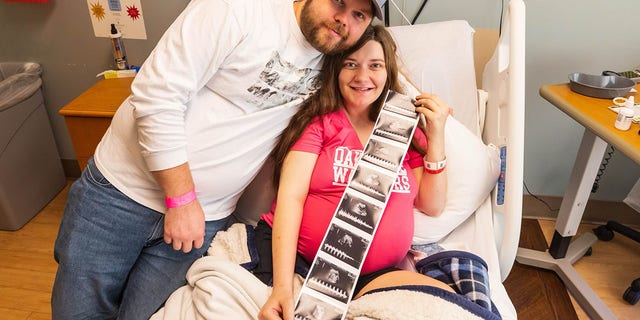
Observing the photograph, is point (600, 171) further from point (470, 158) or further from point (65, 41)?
point (65, 41)

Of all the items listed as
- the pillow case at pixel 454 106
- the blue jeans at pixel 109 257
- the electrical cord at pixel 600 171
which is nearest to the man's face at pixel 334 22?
the pillow case at pixel 454 106

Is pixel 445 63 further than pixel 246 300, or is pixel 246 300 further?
pixel 445 63

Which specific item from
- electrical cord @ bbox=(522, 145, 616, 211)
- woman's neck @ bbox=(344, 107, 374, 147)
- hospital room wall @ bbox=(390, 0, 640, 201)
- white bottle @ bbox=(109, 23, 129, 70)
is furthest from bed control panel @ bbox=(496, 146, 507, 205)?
white bottle @ bbox=(109, 23, 129, 70)

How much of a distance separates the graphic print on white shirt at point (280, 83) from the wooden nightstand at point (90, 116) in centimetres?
83

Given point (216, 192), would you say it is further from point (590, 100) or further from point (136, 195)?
point (590, 100)

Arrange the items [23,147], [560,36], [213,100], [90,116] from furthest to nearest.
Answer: [23,147] → [560,36] → [90,116] → [213,100]

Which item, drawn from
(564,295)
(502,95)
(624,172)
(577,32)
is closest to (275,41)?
(502,95)

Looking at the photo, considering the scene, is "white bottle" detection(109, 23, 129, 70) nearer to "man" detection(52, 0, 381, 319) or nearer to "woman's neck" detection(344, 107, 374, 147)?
"man" detection(52, 0, 381, 319)

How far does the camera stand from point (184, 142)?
3.83 feet

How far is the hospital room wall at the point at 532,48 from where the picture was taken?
6.21 ft

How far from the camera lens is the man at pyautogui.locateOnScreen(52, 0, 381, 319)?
1110mm

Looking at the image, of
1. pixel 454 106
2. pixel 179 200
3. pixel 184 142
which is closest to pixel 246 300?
pixel 179 200

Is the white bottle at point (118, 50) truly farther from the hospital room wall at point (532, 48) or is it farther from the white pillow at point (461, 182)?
the white pillow at point (461, 182)

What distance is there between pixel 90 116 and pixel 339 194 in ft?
3.71
